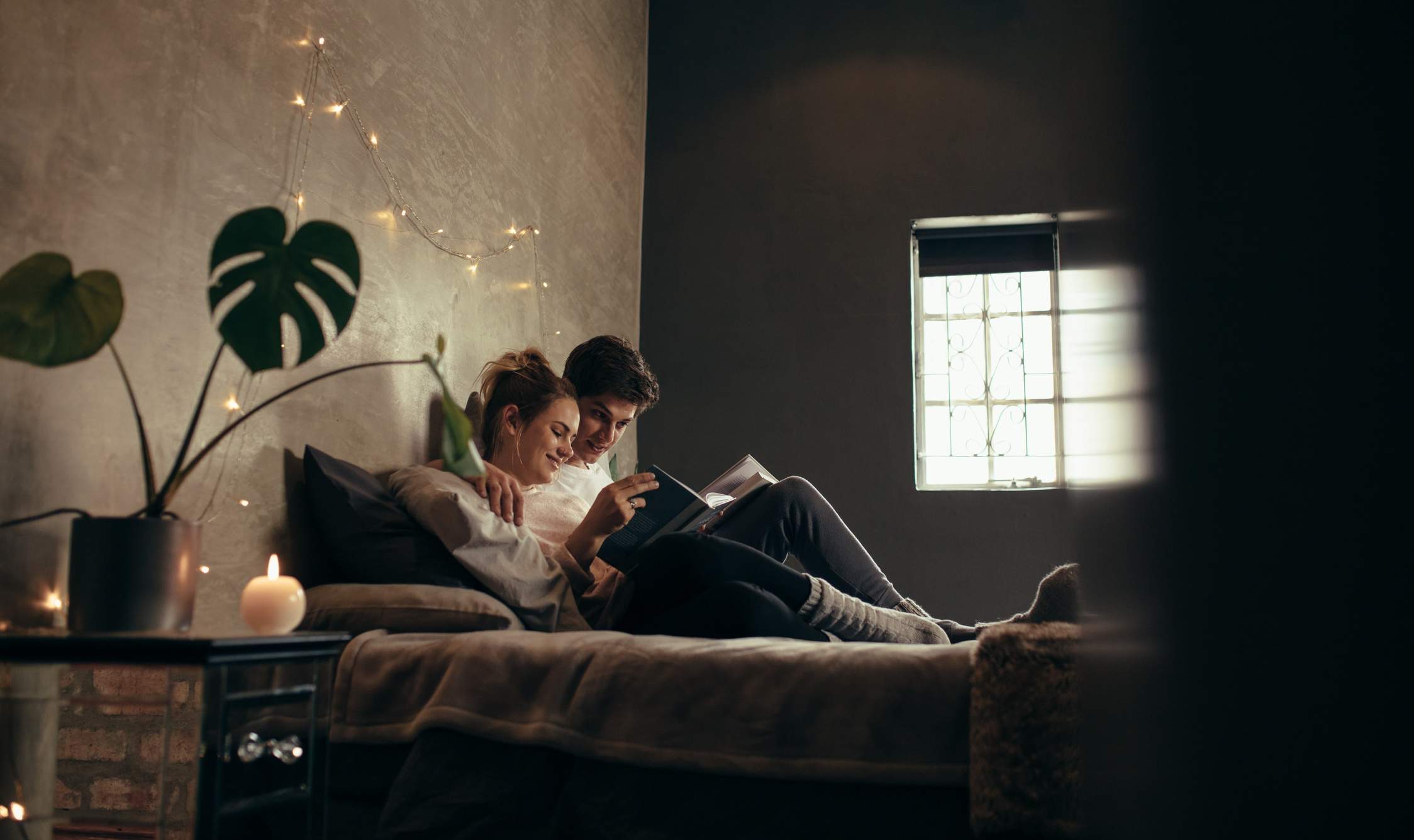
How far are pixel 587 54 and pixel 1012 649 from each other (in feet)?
9.73

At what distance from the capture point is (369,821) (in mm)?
1229

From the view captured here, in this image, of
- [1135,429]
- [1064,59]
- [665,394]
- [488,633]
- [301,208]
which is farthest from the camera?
[665,394]

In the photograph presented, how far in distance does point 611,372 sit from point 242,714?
1.53 m

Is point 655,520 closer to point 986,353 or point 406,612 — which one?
point 406,612

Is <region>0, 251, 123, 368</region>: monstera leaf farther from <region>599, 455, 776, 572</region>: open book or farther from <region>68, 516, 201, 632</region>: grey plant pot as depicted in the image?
<region>599, 455, 776, 572</region>: open book

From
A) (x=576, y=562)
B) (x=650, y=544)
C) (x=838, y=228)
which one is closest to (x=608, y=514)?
(x=576, y=562)

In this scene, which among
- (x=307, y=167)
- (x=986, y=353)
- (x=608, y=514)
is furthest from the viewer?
(x=986, y=353)

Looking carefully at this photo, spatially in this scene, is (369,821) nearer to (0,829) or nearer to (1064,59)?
(0,829)

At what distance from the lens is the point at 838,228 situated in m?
3.64

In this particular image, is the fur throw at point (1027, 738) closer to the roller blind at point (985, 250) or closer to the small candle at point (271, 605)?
the small candle at point (271, 605)

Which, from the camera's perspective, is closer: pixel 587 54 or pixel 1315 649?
pixel 1315 649

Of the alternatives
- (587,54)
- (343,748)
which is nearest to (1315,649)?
(343,748)

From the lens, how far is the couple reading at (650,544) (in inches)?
57.9

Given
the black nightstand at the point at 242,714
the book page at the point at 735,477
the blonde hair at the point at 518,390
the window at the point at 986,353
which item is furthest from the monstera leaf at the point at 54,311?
the window at the point at 986,353
